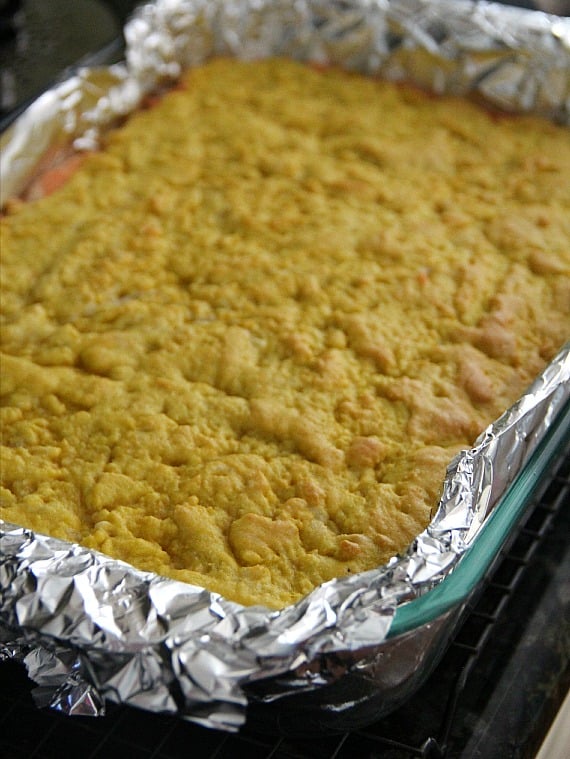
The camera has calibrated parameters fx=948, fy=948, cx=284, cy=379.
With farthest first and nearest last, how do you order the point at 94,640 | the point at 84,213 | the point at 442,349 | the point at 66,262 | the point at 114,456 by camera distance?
the point at 84,213 → the point at 66,262 → the point at 442,349 → the point at 114,456 → the point at 94,640

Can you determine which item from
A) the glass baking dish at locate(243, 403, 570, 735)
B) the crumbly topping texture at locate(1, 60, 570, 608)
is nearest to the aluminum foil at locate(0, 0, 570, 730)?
the glass baking dish at locate(243, 403, 570, 735)

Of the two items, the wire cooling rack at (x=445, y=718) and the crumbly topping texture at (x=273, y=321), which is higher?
the crumbly topping texture at (x=273, y=321)

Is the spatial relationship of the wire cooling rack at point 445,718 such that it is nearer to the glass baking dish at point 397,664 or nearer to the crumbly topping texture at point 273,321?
the glass baking dish at point 397,664

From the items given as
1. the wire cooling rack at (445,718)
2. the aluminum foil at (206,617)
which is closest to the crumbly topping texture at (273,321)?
the aluminum foil at (206,617)

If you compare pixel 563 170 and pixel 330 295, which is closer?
pixel 330 295

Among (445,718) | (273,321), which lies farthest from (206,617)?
(273,321)

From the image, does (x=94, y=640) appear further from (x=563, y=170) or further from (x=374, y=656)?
(x=563, y=170)

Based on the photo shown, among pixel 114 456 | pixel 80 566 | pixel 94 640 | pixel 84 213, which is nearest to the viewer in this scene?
pixel 94 640

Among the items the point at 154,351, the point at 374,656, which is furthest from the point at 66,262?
the point at 374,656
